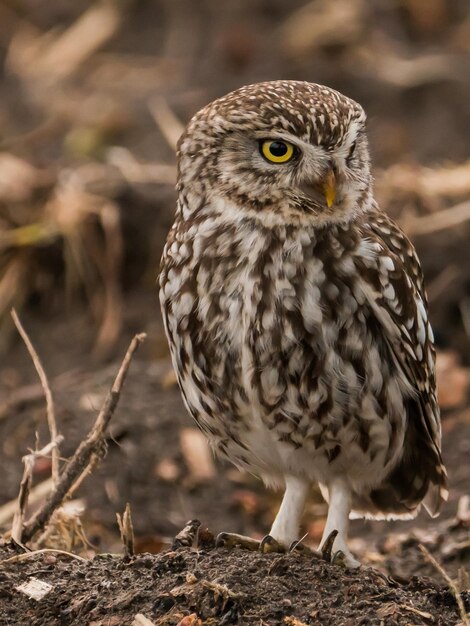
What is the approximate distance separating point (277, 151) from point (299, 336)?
1.90 ft

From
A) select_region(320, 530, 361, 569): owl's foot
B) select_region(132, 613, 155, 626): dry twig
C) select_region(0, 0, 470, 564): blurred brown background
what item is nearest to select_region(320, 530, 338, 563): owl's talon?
select_region(320, 530, 361, 569): owl's foot

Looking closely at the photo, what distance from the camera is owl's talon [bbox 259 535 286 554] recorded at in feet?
14.1

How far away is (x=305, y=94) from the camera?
426cm

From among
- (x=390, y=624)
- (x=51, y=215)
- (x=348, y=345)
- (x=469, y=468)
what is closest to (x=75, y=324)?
(x=51, y=215)

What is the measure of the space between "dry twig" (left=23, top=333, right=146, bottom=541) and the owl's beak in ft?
2.34

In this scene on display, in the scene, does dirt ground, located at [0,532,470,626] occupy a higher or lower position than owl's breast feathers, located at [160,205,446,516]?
lower

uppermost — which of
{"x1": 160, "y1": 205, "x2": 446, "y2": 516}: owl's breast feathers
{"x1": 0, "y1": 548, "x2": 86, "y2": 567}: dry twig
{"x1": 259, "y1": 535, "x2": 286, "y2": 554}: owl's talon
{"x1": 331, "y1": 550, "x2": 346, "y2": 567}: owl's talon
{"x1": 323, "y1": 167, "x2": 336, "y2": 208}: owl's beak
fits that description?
{"x1": 323, "y1": 167, "x2": 336, "y2": 208}: owl's beak

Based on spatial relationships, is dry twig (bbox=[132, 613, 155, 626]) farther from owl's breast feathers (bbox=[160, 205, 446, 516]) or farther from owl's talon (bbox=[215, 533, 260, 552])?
owl's breast feathers (bbox=[160, 205, 446, 516])

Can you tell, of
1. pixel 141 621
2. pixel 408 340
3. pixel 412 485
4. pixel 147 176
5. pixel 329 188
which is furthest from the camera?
pixel 147 176

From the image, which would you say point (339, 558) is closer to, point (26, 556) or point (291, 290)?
point (291, 290)

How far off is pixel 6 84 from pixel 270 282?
6.42m

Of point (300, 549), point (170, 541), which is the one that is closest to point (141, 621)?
point (300, 549)

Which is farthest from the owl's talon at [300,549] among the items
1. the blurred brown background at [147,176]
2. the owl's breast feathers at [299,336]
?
the blurred brown background at [147,176]

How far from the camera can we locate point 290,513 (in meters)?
4.59
